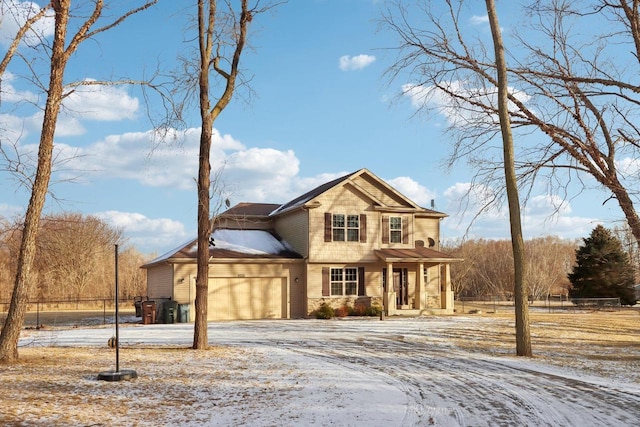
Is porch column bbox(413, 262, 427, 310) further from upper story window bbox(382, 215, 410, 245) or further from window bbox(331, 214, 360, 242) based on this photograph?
window bbox(331, 214, 360, 242)

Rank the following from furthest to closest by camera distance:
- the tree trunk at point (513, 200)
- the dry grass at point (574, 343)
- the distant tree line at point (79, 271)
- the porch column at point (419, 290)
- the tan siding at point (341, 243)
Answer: the distant tree line at point (79, 271), the porch column at point (419, 290), the tan siding at point (341, 243), the tree trunk at point (513, 200), the dry grass at point (574, 343)

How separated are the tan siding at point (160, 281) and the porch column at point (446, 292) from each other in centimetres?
1384

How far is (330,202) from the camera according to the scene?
93.1ft

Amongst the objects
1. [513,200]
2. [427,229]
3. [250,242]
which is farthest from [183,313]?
[513,200]

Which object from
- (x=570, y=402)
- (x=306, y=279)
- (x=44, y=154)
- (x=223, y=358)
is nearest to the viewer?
(x=570, y=402)

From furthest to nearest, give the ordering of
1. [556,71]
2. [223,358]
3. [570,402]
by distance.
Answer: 1. [556,71]
2. [223,358]
3. [570,402]

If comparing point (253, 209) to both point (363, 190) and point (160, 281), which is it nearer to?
point (160, 281)

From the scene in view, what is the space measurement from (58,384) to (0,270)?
3995cm

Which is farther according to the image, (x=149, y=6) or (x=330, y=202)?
(x=330, y=202)

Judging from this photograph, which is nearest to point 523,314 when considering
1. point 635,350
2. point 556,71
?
point 635,350

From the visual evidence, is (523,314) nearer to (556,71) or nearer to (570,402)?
(570,402)

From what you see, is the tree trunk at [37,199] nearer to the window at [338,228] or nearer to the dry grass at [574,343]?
the dry grass at [574,343]

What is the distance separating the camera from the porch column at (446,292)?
30578 millimetres

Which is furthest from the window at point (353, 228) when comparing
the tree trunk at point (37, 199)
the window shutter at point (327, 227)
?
the tree trunk at point (37, 199)
